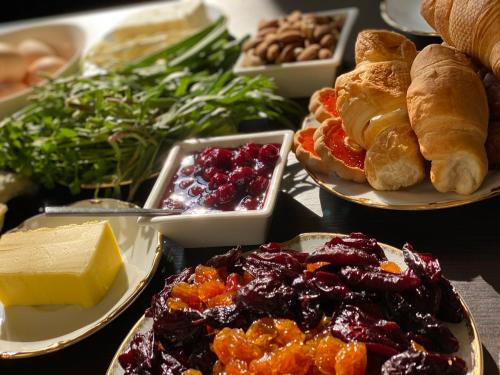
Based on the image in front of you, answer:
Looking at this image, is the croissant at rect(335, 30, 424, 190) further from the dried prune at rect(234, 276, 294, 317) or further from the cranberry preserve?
the dried prune at rect(234, 276, 294, 317)

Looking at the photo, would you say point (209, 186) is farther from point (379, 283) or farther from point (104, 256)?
point (379, 283)

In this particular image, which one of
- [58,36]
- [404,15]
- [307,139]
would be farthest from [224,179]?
[58,36]

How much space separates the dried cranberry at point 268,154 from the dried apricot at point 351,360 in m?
0.68

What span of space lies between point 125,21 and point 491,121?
1.84 metres

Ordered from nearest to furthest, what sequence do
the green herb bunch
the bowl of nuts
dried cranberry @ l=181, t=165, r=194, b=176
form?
1. dried cranberry @ l=181, t=165, r=194, b=176
2. the green herb bunch
3. the bowl of nuts

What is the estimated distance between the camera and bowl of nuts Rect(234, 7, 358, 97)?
80.1 inches

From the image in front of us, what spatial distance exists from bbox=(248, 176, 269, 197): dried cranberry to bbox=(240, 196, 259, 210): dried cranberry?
0.06 feet

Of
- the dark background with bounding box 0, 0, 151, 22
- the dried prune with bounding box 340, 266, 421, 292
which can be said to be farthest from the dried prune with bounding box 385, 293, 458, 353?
the dark background with bounding box 0, 0, 151, 22

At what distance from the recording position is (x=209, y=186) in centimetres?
A: 156

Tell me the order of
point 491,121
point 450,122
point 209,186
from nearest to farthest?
point 450,122, point 491,121, point 209,186

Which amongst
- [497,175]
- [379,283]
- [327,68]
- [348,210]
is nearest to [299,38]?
[327,68]

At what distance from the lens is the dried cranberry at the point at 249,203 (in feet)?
4.81

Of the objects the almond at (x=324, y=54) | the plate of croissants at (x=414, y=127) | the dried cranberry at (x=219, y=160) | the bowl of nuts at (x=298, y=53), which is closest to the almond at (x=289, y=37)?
the bowl of nuts at (x=298, y=53)

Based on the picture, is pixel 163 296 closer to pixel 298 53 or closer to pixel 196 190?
pixel 196 190
